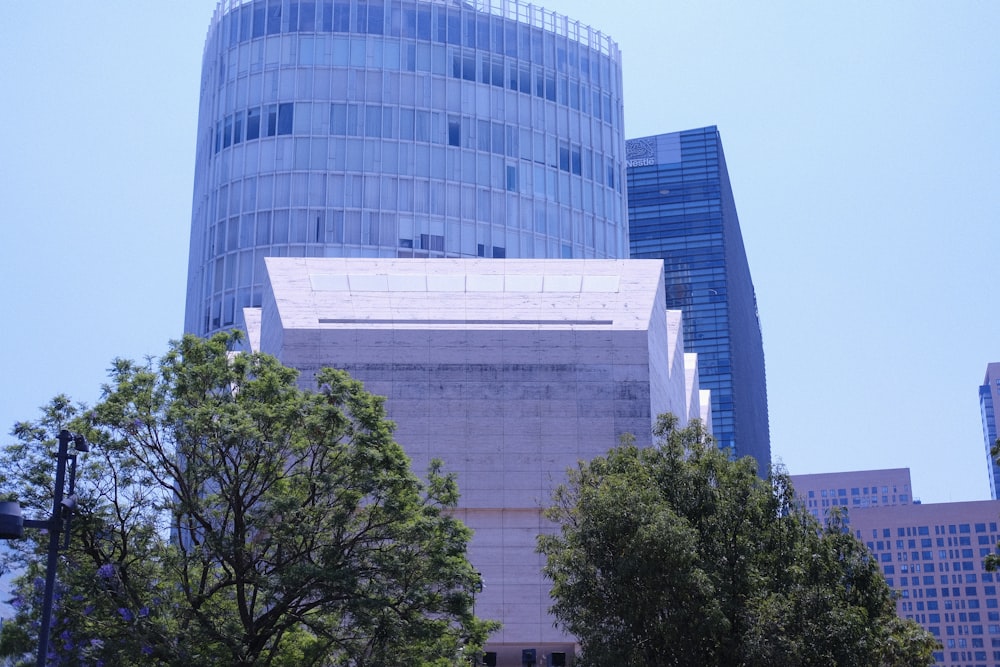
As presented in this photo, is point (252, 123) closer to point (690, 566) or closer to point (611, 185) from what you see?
point (611, 185)

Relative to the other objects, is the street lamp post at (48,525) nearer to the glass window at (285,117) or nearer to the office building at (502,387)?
the office building at (502,387)

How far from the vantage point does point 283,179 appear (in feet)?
348

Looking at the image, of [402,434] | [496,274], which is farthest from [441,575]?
[496,274]

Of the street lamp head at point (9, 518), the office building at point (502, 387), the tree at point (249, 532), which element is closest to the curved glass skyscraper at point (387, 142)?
the office building at point (502, 387)

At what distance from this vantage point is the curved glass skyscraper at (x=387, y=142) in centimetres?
10575

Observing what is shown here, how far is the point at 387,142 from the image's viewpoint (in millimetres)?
108188

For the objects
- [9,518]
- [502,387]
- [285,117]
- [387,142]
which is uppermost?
[285,117]

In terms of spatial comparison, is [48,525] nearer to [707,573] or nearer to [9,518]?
[9,518]

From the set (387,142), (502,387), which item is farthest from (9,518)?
(387,142)

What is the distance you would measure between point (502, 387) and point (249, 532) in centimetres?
2260

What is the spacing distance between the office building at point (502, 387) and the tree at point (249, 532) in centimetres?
1793

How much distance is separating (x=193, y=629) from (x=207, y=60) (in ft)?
310

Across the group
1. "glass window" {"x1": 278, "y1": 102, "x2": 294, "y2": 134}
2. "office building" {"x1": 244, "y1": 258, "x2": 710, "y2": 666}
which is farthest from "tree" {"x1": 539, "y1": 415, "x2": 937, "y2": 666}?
"glass window" {"x1": 278, "y1": 102, "x2": 294, "y2": 134}

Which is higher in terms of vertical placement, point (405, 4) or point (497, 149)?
point (405, 4)
